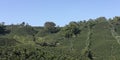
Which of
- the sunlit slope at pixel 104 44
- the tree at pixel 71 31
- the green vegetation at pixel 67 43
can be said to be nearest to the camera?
the green vegetation at pixel 67 43

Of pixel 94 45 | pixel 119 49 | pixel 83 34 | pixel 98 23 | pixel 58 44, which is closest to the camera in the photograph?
pixel 119 49

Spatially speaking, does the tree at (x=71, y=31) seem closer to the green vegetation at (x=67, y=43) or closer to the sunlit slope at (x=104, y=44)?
the green vegetation at (x=67, y=43)

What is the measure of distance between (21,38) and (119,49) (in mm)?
36019

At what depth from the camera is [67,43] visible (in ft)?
362

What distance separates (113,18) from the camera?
136500 mm

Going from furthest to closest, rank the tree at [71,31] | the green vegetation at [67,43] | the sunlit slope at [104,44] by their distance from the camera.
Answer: the tree at [71,31] < the sunlit slope at [104,44] < the green vegetation at [67,43]

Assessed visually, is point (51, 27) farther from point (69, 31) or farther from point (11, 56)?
point (11, 56)

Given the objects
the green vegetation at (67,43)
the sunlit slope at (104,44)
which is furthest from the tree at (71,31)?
the sunlit slope at (104,44)

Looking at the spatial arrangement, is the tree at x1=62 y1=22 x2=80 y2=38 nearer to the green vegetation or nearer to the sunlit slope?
the green vegetation

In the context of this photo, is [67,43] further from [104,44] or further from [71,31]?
[104,44]

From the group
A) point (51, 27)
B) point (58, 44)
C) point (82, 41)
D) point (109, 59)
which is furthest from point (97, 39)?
point (51, 27)

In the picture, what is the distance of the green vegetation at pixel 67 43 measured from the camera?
70.8m

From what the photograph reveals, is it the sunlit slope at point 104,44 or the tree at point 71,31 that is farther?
the tree at point 71,31

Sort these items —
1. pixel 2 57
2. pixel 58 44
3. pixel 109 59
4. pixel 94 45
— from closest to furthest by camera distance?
pixel 2 57 → pixel 109 59 → pixel 94 45 → pixel 58 44
